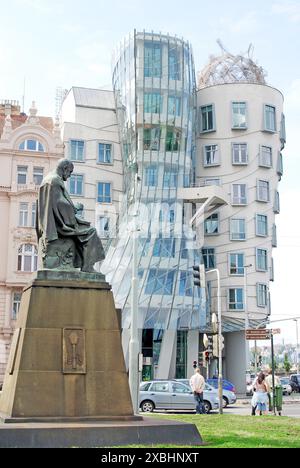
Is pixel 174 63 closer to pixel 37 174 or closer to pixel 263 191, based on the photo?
pixel 263 191

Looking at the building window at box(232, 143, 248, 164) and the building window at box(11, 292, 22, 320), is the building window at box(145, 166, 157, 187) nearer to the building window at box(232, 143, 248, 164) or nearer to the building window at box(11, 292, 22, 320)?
the building window at box(232, 143, 248, 164)

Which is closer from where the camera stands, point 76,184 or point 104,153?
point 76,184

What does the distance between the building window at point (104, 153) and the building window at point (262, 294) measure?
1549 centimetres

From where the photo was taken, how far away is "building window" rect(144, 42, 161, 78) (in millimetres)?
49469

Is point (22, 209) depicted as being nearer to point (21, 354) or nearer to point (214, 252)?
point (214, 252)

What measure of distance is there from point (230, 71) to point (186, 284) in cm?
2046

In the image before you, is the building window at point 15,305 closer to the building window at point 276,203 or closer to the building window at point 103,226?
the building window at point 103,226

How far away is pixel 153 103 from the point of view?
4912cm

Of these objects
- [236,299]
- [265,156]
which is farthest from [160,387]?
[265,156]

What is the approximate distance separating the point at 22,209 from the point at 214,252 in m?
15.4

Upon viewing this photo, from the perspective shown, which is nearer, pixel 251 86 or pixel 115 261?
pixel 115 261

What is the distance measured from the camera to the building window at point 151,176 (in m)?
48.3
